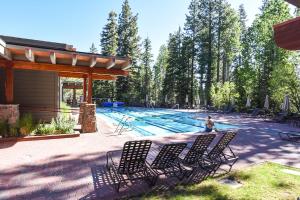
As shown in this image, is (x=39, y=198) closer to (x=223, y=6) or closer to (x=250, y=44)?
(x=250, y=44)

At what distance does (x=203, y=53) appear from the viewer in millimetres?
35312

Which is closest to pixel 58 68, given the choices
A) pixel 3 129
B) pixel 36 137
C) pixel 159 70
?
pixel 36 137

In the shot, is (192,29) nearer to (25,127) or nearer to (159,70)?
(159,70)

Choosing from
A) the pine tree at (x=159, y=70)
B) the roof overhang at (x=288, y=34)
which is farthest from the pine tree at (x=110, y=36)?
the roof overhang at (x=288, y=34)

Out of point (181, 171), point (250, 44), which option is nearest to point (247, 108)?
point (250, 44)

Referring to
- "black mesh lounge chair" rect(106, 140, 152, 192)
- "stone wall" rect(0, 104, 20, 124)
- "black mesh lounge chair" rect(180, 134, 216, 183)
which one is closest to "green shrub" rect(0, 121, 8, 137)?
"stone wall" rect(0, 104, 20, 124)

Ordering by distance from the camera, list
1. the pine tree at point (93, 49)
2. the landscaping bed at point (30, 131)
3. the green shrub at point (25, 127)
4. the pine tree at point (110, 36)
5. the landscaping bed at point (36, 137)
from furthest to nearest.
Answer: the pine tree at point (93, 49)
the pine tree at point (110, 36)
the green shrub at point (25, 127)
the landscaping bed at point (30, 131)
the landscaping bed at point (36, 137)

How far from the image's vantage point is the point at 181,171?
5.31 m

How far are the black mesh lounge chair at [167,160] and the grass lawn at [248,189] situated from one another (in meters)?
0.47

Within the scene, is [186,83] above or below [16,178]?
above

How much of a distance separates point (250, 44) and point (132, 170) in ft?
101

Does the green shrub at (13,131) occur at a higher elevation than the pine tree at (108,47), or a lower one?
lower

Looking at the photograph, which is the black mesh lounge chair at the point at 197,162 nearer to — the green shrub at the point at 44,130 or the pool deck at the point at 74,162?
the pool deck at the point at 74,162

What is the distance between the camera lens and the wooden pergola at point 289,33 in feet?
5.75
